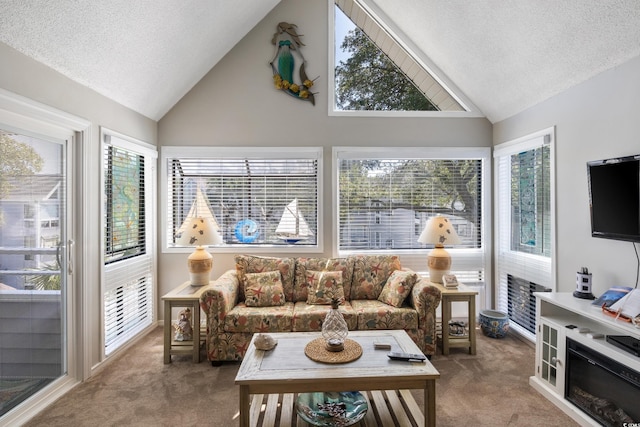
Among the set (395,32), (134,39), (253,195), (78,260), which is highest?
(395,32)

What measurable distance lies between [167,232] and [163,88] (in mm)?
1591

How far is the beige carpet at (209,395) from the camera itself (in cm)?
219

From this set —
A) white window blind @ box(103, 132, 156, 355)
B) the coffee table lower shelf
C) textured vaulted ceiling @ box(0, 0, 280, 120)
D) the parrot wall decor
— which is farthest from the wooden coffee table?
the parrot wall decor

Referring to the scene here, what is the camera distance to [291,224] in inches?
155

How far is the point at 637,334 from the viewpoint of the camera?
1.83 metres

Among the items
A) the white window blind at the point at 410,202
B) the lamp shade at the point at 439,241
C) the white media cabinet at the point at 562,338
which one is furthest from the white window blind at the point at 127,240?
the white media cabinet at the point at 562,338

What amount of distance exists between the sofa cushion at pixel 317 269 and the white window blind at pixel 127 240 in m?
1.67

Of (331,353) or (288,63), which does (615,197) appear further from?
(288,63)

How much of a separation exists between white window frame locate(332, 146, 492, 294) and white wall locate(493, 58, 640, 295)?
0.81 metres

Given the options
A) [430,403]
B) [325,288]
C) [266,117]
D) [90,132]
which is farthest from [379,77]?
[430,403]

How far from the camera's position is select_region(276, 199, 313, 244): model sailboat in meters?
3.95

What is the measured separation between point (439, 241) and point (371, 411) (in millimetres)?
1813

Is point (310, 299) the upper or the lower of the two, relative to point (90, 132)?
lower

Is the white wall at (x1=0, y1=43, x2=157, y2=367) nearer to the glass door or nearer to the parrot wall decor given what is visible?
the glass door
